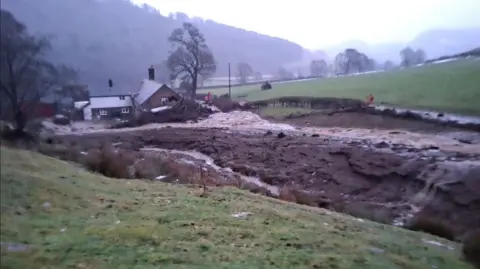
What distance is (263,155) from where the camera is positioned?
23.1 m

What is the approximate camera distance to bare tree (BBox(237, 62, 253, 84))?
3291 centimetres

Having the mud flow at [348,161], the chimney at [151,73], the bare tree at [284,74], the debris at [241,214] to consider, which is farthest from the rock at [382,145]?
the bare tree at [284,74]

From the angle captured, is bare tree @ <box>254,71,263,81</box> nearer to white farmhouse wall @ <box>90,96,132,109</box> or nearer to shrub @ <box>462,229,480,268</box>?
white farmhouse wall @ <box>90,96,132,109</box>

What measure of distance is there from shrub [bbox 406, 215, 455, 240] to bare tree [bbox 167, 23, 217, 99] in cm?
1969

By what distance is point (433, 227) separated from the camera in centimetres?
1177

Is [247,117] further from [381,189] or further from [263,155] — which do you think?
[381,189]

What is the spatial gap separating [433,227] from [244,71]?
23840 millimetres

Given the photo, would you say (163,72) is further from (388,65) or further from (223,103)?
(388,65)

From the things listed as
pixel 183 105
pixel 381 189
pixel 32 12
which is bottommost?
pixel 381 189

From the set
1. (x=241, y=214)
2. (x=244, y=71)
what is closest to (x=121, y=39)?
(x=241, y=214)

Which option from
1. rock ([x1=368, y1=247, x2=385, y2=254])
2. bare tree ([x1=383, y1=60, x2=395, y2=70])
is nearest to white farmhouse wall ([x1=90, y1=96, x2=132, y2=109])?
rock ([x1=368, y1=247, x2=385, y2=254])

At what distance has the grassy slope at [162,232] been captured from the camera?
407 centimetres

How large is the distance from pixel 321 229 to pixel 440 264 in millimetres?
2197

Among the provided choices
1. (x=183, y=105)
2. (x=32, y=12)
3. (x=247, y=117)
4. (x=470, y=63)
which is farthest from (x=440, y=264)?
(x=247, y=117)
